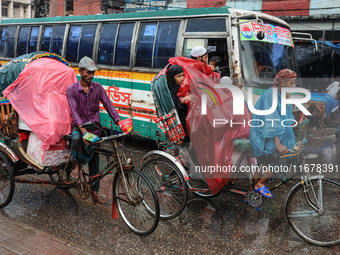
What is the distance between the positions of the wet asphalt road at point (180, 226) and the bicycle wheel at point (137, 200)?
0.13 meters

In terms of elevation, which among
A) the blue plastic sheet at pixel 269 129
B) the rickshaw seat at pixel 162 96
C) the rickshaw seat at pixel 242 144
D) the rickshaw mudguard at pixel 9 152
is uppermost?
the rickshaw seat at pixel 162 96

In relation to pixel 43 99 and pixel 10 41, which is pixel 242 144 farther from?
pixel 10 41

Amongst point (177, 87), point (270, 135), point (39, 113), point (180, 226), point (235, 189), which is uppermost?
point (177, 87)

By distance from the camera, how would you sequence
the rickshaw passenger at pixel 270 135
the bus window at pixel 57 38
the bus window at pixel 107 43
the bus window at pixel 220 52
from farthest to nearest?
the bus window at pixel 57 38 < the bus window at pixel 107 43 < the bus window at pixel 220 52 < the rickshaw passenger at pixel 270 135

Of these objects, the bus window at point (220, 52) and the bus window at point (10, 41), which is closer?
the bus window at point (220, 52)

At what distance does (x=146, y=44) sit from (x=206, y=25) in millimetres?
1533

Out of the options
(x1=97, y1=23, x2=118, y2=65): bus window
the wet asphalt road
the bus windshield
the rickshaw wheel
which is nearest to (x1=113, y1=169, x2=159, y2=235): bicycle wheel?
the wet asphalt road

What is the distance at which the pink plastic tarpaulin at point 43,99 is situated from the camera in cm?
441

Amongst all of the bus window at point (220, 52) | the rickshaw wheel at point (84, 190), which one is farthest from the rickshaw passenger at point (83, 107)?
the bus window at point (220, 52)

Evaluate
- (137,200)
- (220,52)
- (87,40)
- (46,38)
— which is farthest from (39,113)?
(46,38)

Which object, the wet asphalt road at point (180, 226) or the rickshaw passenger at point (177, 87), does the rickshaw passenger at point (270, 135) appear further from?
the rickshaw passenger at point (177, 87)

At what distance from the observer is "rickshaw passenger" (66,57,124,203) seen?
432 centimetres

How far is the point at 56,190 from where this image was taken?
5418mm

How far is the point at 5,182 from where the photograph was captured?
4.77m
